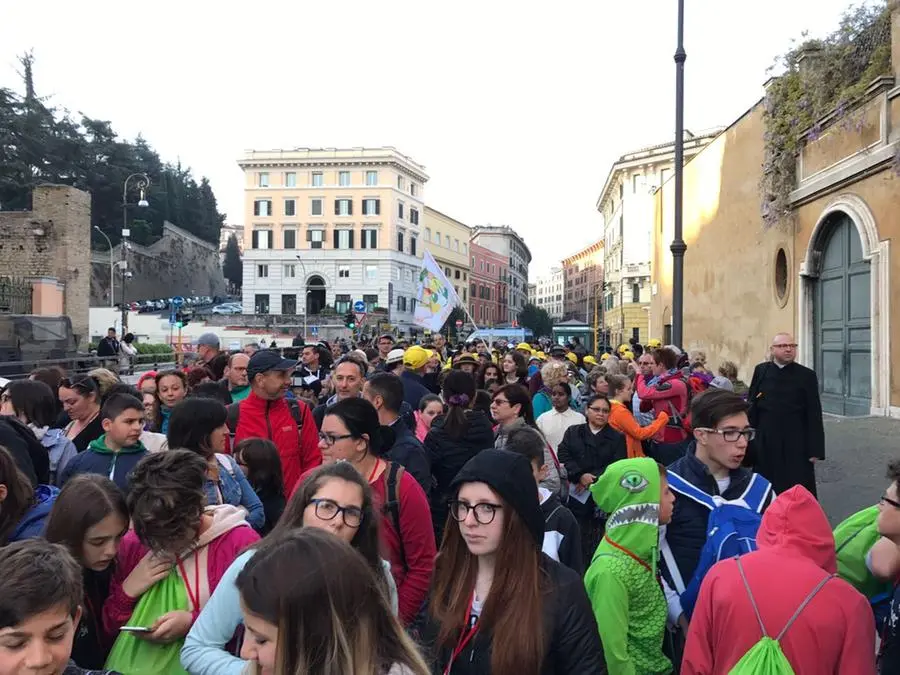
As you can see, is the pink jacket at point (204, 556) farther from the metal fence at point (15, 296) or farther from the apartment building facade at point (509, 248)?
the apartment building facade at point (509, 248)

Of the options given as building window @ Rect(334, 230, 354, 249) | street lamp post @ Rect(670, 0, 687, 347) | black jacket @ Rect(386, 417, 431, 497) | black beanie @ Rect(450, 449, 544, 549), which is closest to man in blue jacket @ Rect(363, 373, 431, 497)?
black jacket @ Rect(386, 417, 431, 497)

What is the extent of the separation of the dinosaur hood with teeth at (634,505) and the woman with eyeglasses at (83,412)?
387cm

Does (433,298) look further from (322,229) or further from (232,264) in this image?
(232,264)

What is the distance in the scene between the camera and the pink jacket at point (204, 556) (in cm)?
267

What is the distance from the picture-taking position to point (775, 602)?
7.71 ft

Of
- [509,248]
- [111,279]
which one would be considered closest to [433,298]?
[111,279]

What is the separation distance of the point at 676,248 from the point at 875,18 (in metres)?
5.13

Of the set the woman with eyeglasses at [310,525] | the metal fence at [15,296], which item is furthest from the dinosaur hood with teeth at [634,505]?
the metal fence at [15,296]

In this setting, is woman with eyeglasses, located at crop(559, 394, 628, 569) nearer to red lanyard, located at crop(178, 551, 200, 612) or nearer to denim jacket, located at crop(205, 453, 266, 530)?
denim jacket, located at crop(205, 453, 266, 530)

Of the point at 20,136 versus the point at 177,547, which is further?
the point at 20,136

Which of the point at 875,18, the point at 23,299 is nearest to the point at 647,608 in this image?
the point at 875,18

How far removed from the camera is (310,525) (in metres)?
2.46

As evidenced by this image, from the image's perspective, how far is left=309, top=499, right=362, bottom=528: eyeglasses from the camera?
2562mm

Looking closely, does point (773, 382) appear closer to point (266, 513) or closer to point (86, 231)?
point (266, 513)
